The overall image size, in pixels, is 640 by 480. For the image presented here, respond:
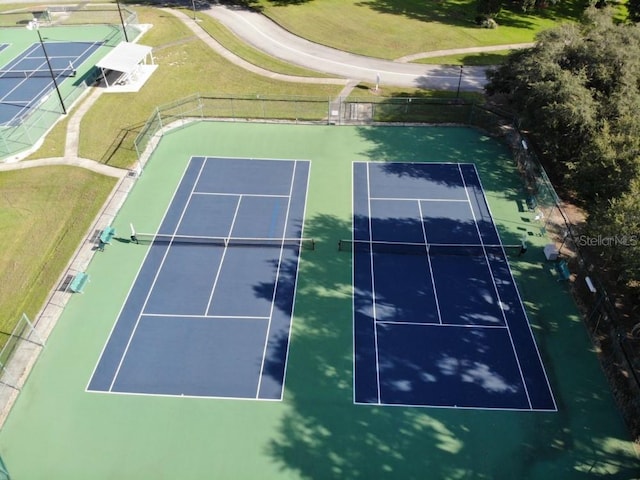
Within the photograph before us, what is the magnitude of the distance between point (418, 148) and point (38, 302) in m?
22.2

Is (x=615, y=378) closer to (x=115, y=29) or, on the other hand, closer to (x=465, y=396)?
(x=465, y=396)

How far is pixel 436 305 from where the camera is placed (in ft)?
69.0

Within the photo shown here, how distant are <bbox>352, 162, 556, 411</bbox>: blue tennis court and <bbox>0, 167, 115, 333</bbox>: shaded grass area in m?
13.8

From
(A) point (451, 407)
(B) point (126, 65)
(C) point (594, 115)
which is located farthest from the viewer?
(B) point (126, 65)

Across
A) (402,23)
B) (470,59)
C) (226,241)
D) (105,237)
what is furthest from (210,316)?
(402,23)

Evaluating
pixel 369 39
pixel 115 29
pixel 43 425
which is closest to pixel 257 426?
pixel 43 425

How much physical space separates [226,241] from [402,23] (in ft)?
119

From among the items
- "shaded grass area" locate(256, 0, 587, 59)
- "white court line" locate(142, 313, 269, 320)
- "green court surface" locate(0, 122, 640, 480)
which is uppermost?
"shaded grass area" locate(256, 0, 587, 59)

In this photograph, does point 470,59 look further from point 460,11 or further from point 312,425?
point 312,425

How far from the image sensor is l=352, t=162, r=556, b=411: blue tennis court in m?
18.2

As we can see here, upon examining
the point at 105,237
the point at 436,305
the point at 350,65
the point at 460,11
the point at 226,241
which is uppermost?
the point at 460,11

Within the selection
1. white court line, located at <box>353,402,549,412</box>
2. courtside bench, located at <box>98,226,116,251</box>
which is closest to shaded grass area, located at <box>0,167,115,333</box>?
courtside bench, located at <box>98,226,116,251</box>

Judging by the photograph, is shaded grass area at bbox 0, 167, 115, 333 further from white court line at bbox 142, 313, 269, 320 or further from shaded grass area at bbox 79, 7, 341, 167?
white court line at bbox 142, 313, 269, 320

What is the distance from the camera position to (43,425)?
17172 millimetres
